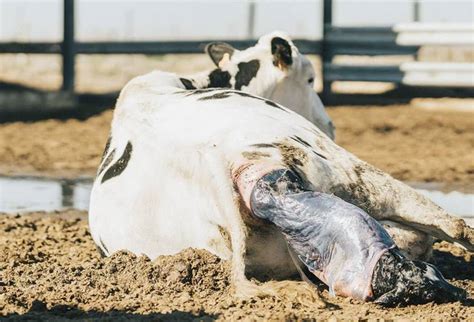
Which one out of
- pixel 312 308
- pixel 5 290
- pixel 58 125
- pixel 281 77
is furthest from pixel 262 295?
pixel 58 125

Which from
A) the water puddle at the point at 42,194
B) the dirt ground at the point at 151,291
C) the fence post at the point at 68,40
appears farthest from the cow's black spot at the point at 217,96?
the fence post at the point at 68,40

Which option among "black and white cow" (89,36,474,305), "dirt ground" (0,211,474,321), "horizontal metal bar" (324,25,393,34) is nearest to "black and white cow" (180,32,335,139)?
"black and white cow" (89,36,474,305)

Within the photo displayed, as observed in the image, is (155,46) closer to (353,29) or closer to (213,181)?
(353,29)

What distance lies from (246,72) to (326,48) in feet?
36.4

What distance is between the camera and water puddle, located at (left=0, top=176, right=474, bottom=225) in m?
8.53

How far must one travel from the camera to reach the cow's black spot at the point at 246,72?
24.6 feet

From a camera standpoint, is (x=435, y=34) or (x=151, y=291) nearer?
(x=151, y=291)

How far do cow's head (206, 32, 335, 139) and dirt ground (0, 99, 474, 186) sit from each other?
8.06 feet

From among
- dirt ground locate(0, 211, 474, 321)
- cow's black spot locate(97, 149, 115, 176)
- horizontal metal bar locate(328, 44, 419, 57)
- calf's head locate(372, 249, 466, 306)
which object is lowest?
horizontal metal bar locate(328, 44, 419, 57)

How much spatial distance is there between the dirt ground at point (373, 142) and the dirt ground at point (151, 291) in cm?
442

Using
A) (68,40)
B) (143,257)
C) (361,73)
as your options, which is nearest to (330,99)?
(361,73)

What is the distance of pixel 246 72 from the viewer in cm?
756

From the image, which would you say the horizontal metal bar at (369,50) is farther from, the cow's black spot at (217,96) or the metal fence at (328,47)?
the cow's black spot at (217,96)

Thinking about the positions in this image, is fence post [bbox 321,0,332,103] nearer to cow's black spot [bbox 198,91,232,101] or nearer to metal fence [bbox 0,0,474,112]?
metal fence [bbox 0,0,474,112]
